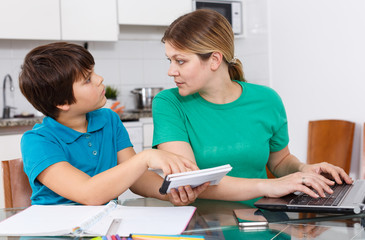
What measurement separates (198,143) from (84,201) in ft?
1.44

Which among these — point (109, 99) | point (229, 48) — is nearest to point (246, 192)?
point (229, 48)

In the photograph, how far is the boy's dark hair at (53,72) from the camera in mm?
1200

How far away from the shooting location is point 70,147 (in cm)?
124

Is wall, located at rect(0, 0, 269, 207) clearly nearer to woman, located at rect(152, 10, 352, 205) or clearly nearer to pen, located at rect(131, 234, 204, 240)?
woman, located at rect(152, 10, 352, 205)

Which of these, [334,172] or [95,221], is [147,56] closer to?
[334,172]

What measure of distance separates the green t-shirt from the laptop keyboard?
33 cm

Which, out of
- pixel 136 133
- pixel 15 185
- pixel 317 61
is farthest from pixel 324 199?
pixel 136 133

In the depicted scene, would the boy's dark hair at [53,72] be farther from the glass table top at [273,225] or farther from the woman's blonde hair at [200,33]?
the glass table top at [273,225]

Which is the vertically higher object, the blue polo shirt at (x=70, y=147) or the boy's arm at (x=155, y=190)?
Result: the blue polo shirt at (x=70, y=147)

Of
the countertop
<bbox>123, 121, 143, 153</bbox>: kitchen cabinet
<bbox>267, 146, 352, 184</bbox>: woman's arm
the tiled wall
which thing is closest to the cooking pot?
the tiled wall

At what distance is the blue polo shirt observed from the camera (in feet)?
3.73

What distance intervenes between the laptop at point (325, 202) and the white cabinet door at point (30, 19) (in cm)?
249

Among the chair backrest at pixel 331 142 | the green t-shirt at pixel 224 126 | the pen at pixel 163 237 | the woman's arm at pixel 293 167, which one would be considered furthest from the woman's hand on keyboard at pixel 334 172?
the chair backrest at pixel 331 142

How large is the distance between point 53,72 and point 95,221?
1.55 feet
